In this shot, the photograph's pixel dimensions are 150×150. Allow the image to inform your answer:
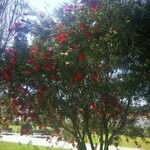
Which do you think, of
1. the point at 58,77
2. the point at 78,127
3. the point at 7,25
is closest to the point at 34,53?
the point at 58,77

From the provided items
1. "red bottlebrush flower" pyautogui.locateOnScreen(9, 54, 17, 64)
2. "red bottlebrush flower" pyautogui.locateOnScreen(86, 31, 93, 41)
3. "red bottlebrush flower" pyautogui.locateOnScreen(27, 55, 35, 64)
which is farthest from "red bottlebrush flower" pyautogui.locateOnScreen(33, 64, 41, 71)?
"red bottlebrush flower" pyautogui.locateOnScreen(86, 31, 93, 41)

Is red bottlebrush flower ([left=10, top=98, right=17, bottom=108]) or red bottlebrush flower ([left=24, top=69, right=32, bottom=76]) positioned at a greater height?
red bottlebrush flower ([left=24, top=69, right=32, bottom=76])

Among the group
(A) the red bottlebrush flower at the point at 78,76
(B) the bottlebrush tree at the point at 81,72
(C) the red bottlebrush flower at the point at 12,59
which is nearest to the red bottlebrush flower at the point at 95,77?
(B) the bottlebrush tree at the point at 81,72

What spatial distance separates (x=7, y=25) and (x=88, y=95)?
7.18 meters

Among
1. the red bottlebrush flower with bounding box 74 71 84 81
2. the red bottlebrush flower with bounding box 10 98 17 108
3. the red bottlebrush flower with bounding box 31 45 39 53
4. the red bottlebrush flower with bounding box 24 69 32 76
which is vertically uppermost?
the red bottlebrush flower with bounding box 31 45 39 53

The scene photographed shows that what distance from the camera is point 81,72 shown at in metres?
7.77

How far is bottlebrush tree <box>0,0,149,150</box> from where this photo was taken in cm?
733

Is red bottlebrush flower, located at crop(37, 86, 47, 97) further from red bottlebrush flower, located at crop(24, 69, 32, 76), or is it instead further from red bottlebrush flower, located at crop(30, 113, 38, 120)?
red bottlebrush flower, located at crop(30, 113, 38, 120)

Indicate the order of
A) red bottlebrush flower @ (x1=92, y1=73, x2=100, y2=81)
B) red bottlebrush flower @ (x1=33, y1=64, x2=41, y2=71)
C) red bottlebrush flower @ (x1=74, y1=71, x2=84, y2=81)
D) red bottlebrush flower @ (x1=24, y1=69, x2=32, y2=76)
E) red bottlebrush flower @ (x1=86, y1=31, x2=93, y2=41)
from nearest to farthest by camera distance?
1. red bottlebrush flower @ (x1=86, y1=31, x2=93, y2=41)
2. red bottlebrush flower @ (x1=74, y1=71, x2=84, y2=81)
3. red bottlebrush flower @ (x1=92, y1=73, x2=100, y2=81)
4. red bottlebrush flower @ (x1=33, y1=64, x2=41, y2=71)
5. red bottlebrush flower @ (x1=24, y1=69, x2=32, y2=76)

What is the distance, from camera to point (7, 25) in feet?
47.0

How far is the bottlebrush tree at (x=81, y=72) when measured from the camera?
7.33 meters

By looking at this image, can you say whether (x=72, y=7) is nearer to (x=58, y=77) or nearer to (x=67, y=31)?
(x=67, y=31)

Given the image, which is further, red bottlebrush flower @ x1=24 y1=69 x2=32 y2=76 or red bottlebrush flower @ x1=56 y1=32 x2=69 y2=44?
red bottlebrush flower @ x1=24 y1=69 x2=32 y2=76

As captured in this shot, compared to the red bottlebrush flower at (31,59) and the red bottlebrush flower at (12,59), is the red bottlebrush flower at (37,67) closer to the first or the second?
the red bottlebrush flower at (31,59)
